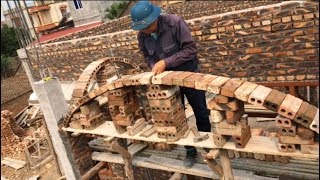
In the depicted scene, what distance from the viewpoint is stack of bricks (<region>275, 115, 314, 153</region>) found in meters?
3.05

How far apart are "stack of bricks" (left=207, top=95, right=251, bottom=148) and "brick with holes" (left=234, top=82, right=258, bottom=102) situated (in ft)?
0.53

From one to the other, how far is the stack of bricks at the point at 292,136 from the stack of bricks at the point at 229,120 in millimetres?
391

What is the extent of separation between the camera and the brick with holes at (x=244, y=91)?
312 centimetres

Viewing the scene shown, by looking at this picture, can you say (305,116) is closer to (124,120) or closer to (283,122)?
(283,122)

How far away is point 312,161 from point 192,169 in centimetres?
148

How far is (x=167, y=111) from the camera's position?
12.6 ft

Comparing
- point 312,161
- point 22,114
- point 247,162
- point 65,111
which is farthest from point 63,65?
point 22,114

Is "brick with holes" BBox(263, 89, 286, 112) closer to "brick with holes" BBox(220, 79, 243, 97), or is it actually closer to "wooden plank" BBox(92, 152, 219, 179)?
"brick with holes" BBox(220, 79, 243, 97)

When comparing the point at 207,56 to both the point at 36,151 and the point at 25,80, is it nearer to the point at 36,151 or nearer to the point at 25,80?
the point at 36,151

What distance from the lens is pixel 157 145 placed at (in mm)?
5043

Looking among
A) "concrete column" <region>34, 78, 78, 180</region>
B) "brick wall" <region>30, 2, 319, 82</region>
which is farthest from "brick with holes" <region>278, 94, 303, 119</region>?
"concrete column" <region>34, 78, 78, 180</region>

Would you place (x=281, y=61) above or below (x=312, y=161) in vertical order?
above

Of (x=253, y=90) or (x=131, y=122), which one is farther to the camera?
(x=131, y=122)

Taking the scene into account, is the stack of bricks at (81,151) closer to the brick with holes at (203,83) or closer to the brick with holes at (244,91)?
the brick with holes at (203,83)
